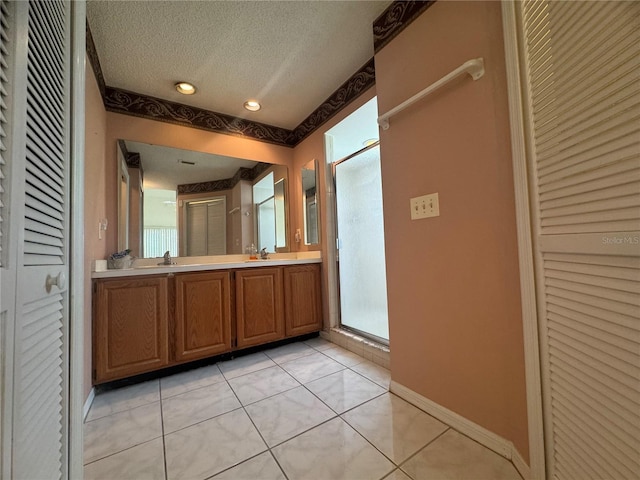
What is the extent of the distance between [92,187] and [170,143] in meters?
0.87

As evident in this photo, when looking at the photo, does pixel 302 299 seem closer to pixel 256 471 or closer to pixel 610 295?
pixel 256 471

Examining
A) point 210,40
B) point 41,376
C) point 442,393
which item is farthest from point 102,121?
point 442,393

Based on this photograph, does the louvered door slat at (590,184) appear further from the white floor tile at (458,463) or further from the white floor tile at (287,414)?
the white floor tile at (287,414)

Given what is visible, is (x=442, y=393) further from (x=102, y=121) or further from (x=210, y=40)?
(x=102, y=121)

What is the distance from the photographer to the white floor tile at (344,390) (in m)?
1.39

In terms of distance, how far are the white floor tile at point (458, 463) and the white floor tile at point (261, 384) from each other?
0.80 metres

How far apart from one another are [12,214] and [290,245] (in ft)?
7.53

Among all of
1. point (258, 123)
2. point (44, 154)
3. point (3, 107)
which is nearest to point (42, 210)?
point (44, 154)

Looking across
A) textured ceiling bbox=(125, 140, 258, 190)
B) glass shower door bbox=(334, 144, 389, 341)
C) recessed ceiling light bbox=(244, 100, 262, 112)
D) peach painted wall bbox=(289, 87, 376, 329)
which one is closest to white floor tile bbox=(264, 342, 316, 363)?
peach painted wall bbox=(289, 87, 376, 329)

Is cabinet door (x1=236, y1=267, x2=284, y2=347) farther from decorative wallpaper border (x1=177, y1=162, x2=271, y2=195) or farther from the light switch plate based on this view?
the light switch plate

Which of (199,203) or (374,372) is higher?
(199,203)

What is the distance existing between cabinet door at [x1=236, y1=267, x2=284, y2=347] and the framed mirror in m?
0.54

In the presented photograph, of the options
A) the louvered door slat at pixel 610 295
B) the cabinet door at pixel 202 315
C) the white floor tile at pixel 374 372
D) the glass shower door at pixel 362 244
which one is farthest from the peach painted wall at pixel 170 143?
the louvered door slat at pixel 610 295

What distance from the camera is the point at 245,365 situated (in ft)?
6.26
